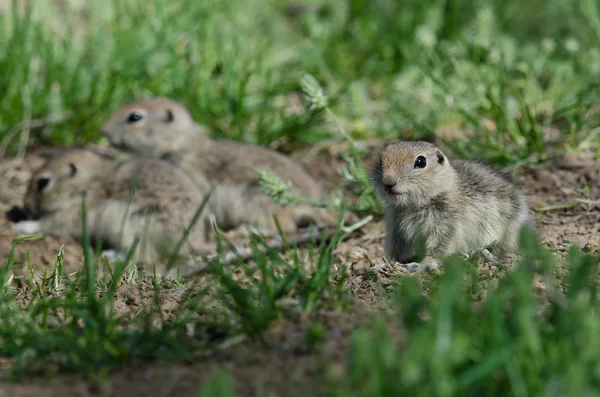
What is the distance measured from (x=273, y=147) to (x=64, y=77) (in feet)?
6.24

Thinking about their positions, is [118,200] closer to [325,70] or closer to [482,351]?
[325,70]

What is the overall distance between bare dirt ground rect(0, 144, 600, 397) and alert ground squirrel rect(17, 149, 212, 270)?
15.0 inches

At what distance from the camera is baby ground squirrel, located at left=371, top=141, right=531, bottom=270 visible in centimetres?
504

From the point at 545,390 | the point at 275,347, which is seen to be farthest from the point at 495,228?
the point at 545,390

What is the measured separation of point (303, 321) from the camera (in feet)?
12.2

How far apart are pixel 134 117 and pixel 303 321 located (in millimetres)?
4596

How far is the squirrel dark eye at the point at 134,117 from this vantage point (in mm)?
7934

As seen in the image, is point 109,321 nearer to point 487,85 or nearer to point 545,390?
point 545,390

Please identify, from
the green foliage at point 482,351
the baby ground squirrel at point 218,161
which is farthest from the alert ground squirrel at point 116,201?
the green foliage at point 482,351

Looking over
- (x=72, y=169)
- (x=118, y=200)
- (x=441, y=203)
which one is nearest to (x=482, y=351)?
(x=441, y=203)

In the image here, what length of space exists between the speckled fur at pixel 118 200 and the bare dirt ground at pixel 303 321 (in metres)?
0.40

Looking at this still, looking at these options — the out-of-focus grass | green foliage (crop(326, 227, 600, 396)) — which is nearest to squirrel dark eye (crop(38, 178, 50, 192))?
the out-of-focus grass

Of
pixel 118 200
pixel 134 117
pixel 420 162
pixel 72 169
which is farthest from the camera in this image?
pixel 134 117

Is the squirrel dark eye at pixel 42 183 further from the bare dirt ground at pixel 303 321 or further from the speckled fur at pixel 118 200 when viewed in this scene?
the bare dirt ground at pixel 303 321
